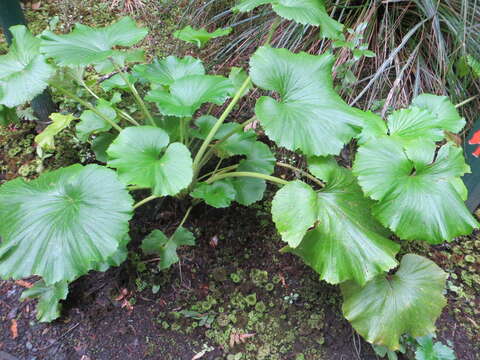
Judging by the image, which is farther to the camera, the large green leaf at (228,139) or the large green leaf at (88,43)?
the large green leaf at (228,139)

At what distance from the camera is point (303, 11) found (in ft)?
3.96

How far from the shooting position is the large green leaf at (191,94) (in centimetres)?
114

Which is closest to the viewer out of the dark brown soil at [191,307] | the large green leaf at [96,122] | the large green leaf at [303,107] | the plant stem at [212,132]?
the large green leaf at [303,107]

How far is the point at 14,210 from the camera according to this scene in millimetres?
992

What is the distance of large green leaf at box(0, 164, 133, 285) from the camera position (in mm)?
938

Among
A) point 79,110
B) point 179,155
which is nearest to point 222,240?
point 179,155

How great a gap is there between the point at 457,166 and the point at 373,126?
11.6 inches

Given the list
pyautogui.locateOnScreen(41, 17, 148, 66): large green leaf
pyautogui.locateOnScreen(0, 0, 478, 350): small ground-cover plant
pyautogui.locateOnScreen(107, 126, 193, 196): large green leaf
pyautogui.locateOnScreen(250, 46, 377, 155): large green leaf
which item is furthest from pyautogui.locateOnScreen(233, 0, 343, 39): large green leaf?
pyautogui.locateOnScreen(107, 126, 193, 196): large green leaf

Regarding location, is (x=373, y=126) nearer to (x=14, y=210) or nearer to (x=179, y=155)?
(x=179, y=155)

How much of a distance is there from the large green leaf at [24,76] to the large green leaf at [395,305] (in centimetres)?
121

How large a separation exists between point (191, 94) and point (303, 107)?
397 mm

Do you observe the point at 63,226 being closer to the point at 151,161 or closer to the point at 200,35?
the point at 151,161

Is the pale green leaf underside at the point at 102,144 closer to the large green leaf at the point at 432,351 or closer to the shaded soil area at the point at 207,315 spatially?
the shaded soil area at the point at 207,315

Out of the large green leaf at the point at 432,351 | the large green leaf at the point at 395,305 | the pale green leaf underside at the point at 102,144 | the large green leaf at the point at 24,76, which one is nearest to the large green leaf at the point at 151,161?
the large green leaf at the point at 24,76
